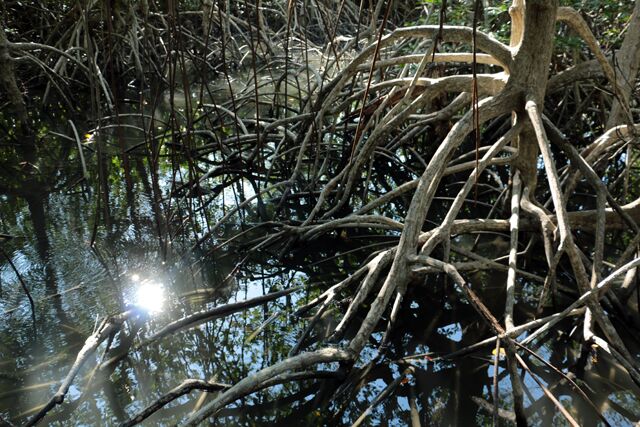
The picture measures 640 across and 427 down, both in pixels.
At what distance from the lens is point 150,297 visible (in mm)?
3287

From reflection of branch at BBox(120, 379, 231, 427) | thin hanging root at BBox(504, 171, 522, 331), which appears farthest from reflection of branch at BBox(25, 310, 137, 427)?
thin hanging root at BBox(504, 171, 522, 331)

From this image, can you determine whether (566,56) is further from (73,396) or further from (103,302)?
(73,396)

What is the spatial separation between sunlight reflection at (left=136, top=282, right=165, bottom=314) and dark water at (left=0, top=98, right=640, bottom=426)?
0.03 feet

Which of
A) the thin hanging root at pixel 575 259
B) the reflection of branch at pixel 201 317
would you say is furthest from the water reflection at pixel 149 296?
the thin hanging root at pixel 575 259

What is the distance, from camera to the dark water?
242 cm

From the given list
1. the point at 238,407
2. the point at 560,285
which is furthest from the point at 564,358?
the point at 238,407

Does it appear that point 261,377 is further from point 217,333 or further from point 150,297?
point 150,297

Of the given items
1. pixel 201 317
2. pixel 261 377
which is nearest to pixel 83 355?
pixel 201 317

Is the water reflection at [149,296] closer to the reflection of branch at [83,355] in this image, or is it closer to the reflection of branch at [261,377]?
the reflection of branch at [83,355]

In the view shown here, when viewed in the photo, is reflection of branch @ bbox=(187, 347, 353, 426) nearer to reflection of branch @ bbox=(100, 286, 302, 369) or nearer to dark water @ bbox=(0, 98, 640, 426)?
dark water @ bbox=(0, 98, 640, 426)

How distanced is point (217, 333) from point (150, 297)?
0.47 m

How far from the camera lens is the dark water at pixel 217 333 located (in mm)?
2416

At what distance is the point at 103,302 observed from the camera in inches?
126

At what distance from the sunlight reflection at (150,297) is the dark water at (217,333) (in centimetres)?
1
